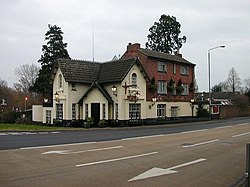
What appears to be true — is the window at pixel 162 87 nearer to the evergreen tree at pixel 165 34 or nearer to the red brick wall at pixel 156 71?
the red brick wall at pixel 156 71

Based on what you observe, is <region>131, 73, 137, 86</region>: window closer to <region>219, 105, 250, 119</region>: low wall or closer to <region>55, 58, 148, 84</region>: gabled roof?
<region>55, 58, 148, 84</region>: gabled roof

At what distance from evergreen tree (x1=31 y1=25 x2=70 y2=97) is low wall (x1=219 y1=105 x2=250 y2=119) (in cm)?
2781

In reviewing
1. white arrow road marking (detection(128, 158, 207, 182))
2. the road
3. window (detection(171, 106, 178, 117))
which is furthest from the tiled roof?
white arrow road marking (detection(128, 158, 207, 182))

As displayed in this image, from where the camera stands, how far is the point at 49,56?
53.2m

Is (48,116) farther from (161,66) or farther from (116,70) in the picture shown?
(161,66)

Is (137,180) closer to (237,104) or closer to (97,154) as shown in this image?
(97,154)

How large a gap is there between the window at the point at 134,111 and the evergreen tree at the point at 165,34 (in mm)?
32557

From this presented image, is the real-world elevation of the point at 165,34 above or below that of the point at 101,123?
above

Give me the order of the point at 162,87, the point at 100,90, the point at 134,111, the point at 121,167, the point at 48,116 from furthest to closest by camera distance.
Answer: the point at 162,87
the point at 48,116
the point at 134,111
the point at 100,90
the point at 121,167

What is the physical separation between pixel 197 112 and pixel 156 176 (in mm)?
40600

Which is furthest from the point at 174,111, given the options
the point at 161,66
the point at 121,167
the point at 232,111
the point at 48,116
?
the point at 121,167

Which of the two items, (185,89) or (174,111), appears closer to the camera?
(174,111)

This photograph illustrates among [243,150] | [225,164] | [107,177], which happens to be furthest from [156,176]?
[243,150]

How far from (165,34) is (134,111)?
35394 millimetres
